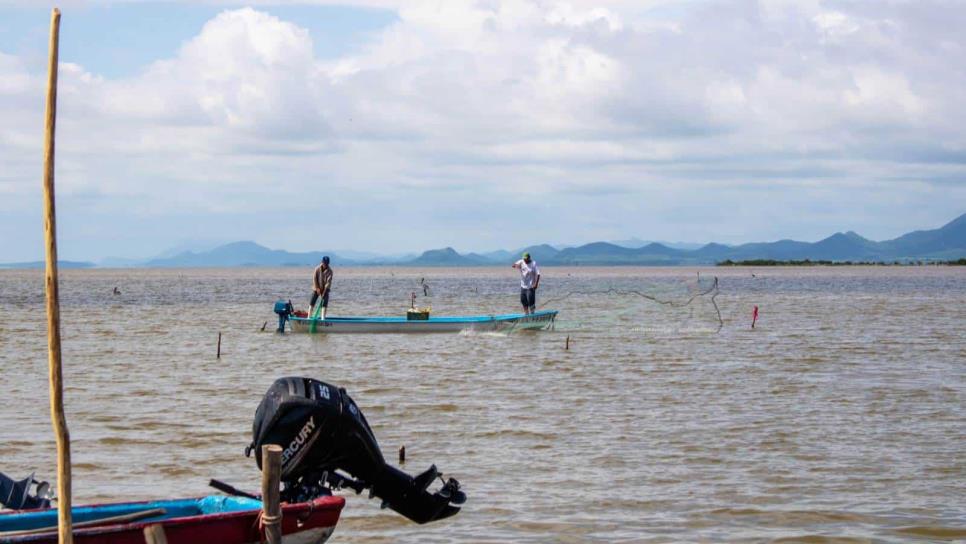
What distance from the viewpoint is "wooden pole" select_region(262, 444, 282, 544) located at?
27.8 ft

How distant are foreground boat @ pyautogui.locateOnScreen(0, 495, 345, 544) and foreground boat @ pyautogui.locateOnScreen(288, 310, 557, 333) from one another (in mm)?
23481

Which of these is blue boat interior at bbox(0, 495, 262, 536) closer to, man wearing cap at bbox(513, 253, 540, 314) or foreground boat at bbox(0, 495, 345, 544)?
foreground boat at bbox(0, 495, 345, 544)

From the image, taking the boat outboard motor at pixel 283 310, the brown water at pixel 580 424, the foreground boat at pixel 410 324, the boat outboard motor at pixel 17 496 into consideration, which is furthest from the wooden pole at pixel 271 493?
the boat outboard motor at pixel 283 310

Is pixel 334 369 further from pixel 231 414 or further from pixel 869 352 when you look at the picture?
pixel 869 352

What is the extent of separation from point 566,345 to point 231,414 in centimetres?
Result: 1346

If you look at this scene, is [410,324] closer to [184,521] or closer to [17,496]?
[17,496]

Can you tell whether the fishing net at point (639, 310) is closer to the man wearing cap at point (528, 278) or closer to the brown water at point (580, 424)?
the man wearing cap at point (528, 278)

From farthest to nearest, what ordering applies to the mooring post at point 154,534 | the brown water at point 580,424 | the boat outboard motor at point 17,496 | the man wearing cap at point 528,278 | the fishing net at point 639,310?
the fishing net at point 639,310
the man wearing cap at point 528,278
the brown water at point 580,424
the boat outboard motor at point 17,496
the mooring post at point 154,534

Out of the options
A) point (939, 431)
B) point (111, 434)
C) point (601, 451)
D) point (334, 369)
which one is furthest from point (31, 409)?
point (939, 431)

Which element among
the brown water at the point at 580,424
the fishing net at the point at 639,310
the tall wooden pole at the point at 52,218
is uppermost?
the tall wooden pole at the point at 52,218

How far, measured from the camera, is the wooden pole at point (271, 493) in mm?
8477

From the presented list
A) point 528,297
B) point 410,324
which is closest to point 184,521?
point 410,324

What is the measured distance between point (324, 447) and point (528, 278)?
23585 millimetres

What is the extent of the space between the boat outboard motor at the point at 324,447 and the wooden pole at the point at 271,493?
16.7 inches
